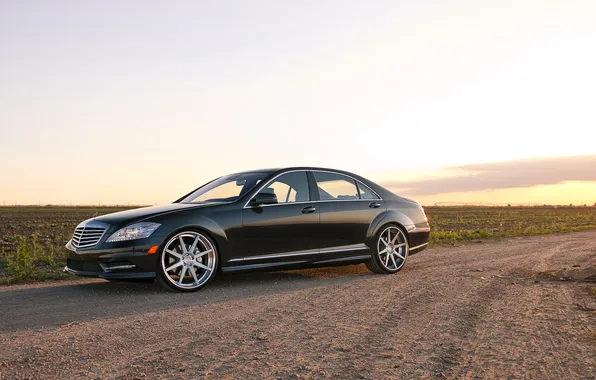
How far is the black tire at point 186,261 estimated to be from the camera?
25.1 ft

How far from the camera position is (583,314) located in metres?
6.07

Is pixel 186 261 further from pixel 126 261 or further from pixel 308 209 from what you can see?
pixel 308 209

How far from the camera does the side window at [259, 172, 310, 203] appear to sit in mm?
8711

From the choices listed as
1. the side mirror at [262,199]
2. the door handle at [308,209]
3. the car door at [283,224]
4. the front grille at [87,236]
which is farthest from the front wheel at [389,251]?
the front grille at [87,236]

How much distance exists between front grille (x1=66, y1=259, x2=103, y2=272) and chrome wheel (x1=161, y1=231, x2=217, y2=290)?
85 cm

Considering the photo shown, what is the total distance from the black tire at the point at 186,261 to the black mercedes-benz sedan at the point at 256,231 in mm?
13

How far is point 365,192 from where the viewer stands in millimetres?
9727

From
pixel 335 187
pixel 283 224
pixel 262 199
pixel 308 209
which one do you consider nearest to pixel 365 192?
pixel 335 187

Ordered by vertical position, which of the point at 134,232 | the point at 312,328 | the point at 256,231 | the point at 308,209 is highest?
the point at 308,209

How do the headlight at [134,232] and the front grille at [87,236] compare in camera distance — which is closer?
the headlight at [134,232]

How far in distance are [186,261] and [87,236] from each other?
1.38 meters

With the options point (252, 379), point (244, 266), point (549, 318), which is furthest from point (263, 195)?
point (252, 379)

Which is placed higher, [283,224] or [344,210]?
[344,210]

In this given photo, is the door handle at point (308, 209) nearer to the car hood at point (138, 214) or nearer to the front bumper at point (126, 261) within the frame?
the car hood at point (138, 214)
